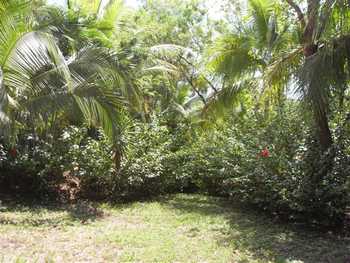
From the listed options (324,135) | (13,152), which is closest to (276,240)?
(324,135)

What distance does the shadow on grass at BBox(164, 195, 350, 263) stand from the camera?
5.75m

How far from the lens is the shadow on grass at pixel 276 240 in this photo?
575 cm

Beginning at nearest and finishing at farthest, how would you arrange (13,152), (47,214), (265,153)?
(265,153), (47,214), (13,152)

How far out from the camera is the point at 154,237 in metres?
6.58

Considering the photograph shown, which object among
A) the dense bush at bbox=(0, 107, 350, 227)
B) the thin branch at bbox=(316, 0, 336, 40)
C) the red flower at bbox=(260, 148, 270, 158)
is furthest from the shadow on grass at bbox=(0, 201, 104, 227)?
the thin branch at bbox=(316, 0, 336, 40)

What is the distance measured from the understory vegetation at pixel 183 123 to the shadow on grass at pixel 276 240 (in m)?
0.05

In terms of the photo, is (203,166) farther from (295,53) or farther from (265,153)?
(295,53)

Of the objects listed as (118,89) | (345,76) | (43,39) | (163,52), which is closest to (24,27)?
(43,39)

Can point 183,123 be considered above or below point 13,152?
above

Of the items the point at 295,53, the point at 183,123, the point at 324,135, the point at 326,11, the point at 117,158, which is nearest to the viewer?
the point at 326,11

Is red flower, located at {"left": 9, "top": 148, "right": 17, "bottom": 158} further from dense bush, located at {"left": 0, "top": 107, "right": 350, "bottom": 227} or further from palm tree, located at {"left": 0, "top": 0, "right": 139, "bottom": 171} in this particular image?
palm tree, located at {"left": 0, "top": 0, "right": 139, "bottom": 171}

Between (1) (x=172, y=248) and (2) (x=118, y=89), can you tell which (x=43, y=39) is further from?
(1) (x=172, y=248)

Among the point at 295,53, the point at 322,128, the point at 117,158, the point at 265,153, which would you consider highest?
the point at 295,53

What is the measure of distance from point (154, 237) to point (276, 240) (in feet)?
6.26
